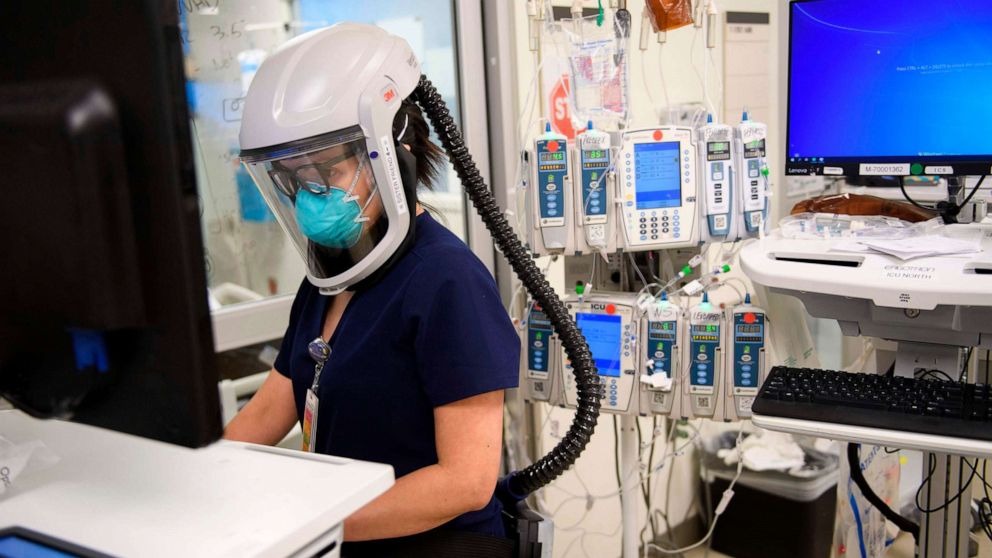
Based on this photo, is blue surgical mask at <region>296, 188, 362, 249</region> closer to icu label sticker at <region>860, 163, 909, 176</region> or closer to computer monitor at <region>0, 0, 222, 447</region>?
computer monitor at <region>0, 0, 222, 447</region>

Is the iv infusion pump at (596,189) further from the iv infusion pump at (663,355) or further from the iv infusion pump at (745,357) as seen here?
the iv infusion pump at (745,357)

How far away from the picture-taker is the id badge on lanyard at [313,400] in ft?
4.06

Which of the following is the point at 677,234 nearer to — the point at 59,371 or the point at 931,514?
the point at 931,514

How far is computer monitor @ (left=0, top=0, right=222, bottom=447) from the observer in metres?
0.56

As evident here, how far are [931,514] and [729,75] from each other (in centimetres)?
169

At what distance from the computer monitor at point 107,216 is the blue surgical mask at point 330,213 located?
1.83 feet

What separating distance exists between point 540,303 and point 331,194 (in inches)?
19.1

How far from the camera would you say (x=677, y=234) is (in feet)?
6.02

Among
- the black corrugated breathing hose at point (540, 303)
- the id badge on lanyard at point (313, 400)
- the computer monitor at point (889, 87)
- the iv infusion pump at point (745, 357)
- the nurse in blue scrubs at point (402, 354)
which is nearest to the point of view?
the nurse in blue scrubs at point (402, 354)

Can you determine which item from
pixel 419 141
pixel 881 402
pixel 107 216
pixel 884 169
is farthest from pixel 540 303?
pixel 107 216

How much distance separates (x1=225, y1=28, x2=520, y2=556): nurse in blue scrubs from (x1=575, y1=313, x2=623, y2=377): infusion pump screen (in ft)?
2.23

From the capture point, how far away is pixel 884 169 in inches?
65.1

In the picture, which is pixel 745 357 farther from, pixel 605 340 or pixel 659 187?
pixel 659 187

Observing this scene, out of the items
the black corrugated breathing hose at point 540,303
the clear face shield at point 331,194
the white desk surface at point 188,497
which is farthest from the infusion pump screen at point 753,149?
the white desk surface at point 188,497
